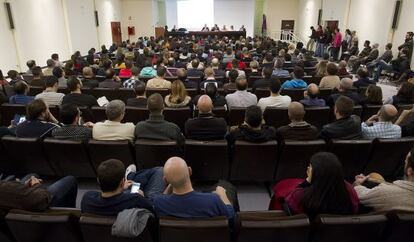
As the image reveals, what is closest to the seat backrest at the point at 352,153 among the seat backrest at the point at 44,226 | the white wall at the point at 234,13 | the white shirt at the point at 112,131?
the white shirt at the point at 112,131

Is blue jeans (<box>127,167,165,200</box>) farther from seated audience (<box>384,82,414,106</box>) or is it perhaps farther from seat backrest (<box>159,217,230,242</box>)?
seated audience (<box>384,82,414,106</box>)

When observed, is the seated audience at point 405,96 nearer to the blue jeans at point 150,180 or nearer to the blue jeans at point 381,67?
the blue jeans at point 150,180

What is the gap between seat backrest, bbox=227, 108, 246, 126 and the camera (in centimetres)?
398

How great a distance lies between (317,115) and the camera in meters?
4.04

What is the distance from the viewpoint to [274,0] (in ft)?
64.3

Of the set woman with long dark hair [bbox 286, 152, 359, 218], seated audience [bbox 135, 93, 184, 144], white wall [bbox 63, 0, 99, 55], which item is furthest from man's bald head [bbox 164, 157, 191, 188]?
white wall [bbox 63, 0, 99, 55]

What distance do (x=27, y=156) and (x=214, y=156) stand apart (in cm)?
187

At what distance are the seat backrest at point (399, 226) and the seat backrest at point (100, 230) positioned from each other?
1.38 meters

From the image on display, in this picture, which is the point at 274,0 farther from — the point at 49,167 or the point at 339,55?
the point at 49,167

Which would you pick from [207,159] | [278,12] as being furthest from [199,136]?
[278,12]

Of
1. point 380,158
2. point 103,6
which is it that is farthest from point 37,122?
point 103,6

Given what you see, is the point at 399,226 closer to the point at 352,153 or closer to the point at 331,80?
the point at 352,153

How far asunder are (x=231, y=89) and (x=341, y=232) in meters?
3.58

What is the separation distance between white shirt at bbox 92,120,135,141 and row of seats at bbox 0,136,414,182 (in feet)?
0.49
